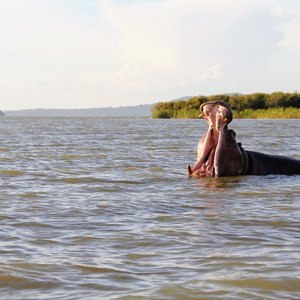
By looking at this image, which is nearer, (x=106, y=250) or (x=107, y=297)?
(x=107, y=297)

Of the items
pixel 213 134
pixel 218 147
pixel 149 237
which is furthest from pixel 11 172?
pixel 149 237

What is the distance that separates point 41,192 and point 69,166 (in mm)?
Answer: 4155

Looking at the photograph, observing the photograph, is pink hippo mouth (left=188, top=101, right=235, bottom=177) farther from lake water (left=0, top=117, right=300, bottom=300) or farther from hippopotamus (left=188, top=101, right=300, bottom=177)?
lake water (left=0, top=117, right=300, bottom=300)

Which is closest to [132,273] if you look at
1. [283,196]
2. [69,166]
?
[283,196]

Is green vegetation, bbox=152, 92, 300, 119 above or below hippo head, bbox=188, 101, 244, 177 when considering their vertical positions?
above

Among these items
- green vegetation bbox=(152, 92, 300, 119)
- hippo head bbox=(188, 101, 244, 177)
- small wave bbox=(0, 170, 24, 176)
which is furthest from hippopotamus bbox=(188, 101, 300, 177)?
green vegetation bbox=(152, 92, 300, 119)

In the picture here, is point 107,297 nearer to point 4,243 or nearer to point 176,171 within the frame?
point 4,243

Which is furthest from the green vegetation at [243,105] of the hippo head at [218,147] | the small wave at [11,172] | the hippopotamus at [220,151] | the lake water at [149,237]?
the lake water at [149,237]

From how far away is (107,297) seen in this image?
4.20 metres

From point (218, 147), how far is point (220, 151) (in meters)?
0.08

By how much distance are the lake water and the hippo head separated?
10.5 inches

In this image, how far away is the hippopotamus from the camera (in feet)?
32.6

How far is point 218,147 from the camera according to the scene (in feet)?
32.4

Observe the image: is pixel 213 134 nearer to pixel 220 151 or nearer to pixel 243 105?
pixel 220 151
